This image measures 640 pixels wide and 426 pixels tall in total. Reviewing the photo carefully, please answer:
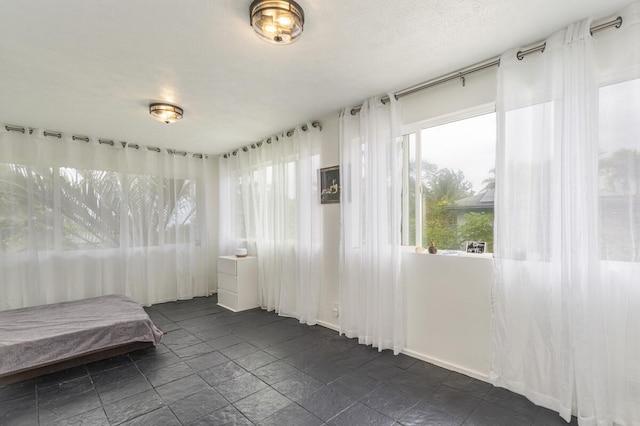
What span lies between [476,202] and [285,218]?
8.05 feet

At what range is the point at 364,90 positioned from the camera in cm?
287

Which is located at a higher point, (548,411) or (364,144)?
(364,144)

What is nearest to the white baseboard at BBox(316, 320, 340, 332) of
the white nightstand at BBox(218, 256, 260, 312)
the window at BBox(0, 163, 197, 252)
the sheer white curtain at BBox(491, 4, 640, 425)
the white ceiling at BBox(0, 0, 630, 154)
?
the white nightstand at BBox(218, 256, 260, 312)

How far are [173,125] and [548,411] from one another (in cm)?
461

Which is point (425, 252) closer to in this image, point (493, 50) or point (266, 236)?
point (493, 50)

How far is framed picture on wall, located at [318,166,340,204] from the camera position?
141 inches

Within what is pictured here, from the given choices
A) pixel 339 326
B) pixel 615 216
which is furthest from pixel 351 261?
pixel 615 216

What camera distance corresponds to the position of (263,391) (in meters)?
2.30

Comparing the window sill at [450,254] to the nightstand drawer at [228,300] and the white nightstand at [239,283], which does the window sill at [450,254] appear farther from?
the nightstand drawer at [228,300]

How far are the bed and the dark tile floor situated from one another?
102 millimetres

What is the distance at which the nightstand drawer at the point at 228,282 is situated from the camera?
14.6 ft

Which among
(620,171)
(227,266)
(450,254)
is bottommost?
(227,266)

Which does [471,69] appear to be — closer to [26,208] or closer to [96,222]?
[96,222]

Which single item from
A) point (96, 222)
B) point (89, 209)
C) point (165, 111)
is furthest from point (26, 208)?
point (165, 111)
